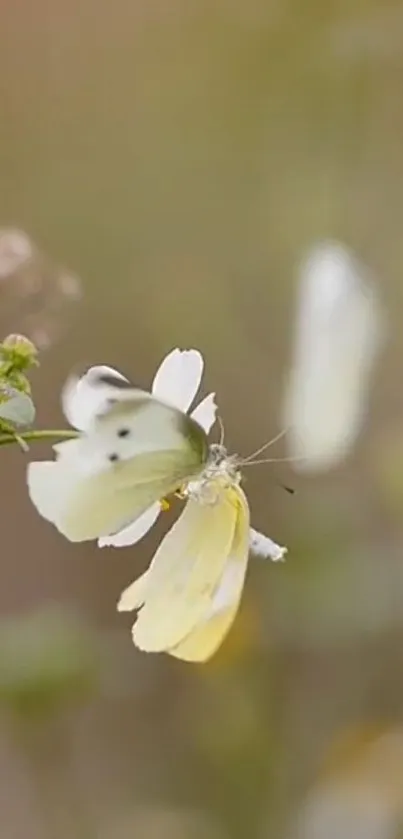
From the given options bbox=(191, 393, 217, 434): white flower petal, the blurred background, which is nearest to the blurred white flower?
the blurred background

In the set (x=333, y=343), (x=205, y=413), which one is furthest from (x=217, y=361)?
(x=205, y=413)

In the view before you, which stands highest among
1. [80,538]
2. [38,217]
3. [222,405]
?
[80,538]

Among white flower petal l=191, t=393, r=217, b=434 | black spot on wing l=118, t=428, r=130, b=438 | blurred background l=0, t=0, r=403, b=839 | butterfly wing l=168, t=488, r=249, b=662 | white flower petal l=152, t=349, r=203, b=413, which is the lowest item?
blurred background l=0, t=0, r=403, b=839

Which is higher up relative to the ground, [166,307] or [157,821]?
[166,307]

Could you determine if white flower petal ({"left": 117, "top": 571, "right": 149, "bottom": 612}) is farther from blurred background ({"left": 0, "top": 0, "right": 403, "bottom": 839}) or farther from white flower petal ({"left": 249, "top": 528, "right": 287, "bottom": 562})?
blurred background ({"left": 0, "top": 0, "right": 403, "bottom": 839})

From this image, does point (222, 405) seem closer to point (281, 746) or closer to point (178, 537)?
point (281, 746)

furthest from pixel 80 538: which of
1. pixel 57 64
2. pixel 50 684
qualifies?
pixel 57 64

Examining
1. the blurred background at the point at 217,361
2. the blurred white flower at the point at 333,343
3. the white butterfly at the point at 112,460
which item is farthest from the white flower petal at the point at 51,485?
the blurred background at the point at 217,361
